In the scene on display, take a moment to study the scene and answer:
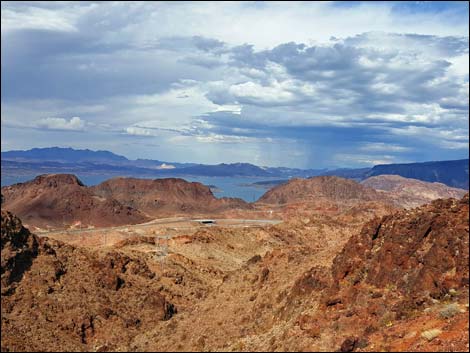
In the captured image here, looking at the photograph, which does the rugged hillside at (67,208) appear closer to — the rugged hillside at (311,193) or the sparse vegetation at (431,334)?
the rugged hillside at (311,193)

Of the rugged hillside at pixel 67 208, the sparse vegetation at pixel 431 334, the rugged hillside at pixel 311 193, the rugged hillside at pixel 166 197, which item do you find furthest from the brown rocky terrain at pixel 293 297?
the rugged hillside at pixel 311 193

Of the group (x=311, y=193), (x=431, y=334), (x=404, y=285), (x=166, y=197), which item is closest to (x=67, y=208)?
(x=166, y=197)

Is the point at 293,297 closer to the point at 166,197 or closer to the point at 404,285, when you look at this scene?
the point at 404,285

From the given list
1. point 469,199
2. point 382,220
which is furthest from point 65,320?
point 469,199

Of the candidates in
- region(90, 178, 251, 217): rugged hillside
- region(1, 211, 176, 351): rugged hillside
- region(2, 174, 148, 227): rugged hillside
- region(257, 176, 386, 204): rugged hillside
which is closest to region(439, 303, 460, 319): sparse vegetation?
region(1, 211, 176, 351): rugged hillside

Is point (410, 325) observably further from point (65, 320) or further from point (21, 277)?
point (21, 277)

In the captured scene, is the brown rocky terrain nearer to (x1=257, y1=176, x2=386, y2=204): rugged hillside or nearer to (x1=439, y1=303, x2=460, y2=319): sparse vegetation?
(x1=439, y1=303, x2=460, y2=319): sparse vegetation

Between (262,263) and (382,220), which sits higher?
(382,220)
